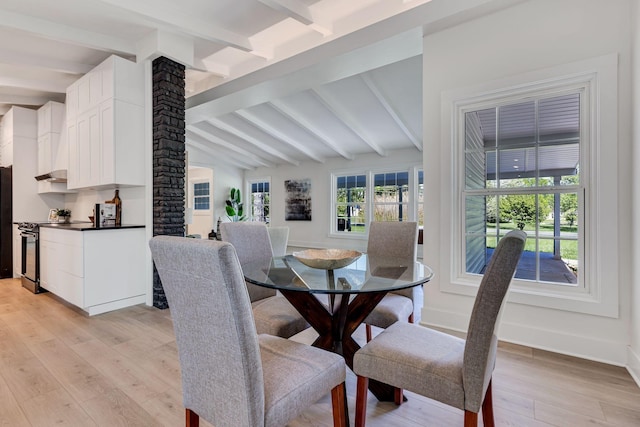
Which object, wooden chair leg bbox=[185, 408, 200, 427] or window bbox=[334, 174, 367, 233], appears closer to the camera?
wooden chair leg bbox=[185, 408, 200, 427]

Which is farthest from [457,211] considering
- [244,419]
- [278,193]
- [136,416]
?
[278,193]

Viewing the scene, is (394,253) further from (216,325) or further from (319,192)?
(319,192)

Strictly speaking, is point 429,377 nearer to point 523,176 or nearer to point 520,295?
point 520,295

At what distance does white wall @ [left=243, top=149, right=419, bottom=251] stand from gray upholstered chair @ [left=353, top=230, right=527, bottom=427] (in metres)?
5.59

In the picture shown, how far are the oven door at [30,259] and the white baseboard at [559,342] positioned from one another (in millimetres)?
4771

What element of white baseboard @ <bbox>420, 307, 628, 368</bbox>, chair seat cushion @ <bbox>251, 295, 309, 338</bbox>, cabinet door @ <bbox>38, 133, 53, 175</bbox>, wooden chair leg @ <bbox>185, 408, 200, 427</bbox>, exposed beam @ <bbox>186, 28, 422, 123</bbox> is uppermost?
exposed beam @ <bbox>186, 28, 422, 123</bbox>

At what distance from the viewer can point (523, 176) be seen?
2.64 meters

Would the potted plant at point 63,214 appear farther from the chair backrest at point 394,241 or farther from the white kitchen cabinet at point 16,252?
the chair backrest at point 394,241

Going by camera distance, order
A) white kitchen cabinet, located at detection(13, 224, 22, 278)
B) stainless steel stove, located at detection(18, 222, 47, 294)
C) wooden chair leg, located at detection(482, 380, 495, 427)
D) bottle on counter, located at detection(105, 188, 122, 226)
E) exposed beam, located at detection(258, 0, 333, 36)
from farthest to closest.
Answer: white kitchen cabinet, located at detection(13, 224, 22, 278) < stainless steel stove, located at detection(18, 222, 47, 294) < bottle on counter, located at detection(105, 188, 122, 226) < exposed beam, located at detection(258, 0, 333, 36) < wooden chair leg, located at detection(482, 380, 495, 427)

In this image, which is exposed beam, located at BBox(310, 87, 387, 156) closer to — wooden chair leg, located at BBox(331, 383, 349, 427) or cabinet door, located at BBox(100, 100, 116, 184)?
cabinet door, located at BBox(100, 100, 116, 184)

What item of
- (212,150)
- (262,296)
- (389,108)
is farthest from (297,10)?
(212,150)

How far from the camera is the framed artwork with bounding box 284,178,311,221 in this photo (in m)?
8.03

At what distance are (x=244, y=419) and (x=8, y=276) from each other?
6.06 m

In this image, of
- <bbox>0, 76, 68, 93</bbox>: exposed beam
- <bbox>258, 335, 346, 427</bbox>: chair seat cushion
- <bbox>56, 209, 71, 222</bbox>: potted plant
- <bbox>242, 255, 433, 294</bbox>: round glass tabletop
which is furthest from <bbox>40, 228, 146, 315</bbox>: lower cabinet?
<bbox>258, 335, 346, 427</bbox>: chair seat cushion
